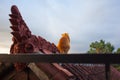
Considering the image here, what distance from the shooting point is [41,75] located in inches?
74.7

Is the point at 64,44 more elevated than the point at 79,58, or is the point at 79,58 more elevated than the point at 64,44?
the point at 64,44

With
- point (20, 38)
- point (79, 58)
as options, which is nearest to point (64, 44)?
point (20, 38)

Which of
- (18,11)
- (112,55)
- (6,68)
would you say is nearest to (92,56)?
(112,55)

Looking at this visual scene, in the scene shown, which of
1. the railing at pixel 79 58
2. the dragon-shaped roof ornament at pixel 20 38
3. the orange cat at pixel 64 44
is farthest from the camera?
the orange cat at pixel 64 44

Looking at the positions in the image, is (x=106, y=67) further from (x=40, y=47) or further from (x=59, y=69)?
(x=40, y=47)

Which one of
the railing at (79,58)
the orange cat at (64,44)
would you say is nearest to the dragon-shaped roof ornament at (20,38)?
the railing at (79,58)

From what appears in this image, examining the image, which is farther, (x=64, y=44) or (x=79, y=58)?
(x=64, y=44)

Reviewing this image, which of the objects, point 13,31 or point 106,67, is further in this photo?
point 13,31

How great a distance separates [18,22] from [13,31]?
8 centimetres

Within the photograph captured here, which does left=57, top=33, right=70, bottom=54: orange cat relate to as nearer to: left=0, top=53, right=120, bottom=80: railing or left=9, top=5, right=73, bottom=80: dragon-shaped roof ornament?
left=9, top=5, right=73, bottom=80: dragon-shaped roof ornament

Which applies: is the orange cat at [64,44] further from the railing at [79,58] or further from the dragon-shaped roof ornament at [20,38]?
the railing at [79,58]

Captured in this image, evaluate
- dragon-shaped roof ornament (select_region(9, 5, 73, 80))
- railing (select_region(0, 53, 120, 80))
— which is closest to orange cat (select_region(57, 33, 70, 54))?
dragon-shaped roof ornament (select_region(9, 5, 73, 80))

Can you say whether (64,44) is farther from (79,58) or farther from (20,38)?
(79,58)

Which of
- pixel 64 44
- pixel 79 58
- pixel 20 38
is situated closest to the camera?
pixel 79 58
